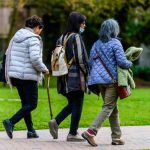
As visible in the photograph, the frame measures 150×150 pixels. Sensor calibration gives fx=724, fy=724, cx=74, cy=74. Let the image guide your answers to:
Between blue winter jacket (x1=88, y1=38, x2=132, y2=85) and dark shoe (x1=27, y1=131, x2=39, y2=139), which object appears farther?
dark shoe (x1=27, y1=131, x2=39, y2=139)

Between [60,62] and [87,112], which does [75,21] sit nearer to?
[60,62]

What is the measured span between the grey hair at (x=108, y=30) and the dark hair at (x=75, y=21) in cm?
52

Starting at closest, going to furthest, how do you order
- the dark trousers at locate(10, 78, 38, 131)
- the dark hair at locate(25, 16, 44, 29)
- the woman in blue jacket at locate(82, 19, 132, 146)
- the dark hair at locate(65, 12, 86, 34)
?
the woman in blue jacket at locate(82, 19, 132, 146), the dark hair at locate(65, 12, 86, 34), the dark trousers at locate(10, 78, 38, 131), the dark hair at locate(25, 16, 44, 29)

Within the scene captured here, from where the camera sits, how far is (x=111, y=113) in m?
10.6

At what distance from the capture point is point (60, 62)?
35.2 feet

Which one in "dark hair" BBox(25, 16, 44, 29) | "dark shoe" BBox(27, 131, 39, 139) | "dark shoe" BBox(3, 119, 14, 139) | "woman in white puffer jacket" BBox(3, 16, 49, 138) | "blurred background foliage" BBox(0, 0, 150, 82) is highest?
"dark hair" BBox(25, 16, 44, 29)

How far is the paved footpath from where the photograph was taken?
400 inches

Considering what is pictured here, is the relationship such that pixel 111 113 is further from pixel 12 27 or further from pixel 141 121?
pixel 12 27

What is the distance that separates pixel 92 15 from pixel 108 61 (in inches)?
1089

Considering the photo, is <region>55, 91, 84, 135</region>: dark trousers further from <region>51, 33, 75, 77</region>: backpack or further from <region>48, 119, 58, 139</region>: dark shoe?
<region>51, 33, 75, 77</region>: backpack

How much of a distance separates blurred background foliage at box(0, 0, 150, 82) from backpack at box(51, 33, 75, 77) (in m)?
22.2

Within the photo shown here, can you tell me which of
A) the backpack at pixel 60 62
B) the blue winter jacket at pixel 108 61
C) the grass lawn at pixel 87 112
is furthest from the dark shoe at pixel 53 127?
the grass lawn at pixel 87 112

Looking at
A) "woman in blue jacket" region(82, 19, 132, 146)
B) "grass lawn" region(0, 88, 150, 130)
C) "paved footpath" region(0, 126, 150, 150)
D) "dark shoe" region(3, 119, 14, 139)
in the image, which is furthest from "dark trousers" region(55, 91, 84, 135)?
"grass lawn" region(0, 88, 150, 130)

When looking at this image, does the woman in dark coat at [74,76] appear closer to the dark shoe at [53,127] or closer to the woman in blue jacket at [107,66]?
the dark shoe at [53,127]
